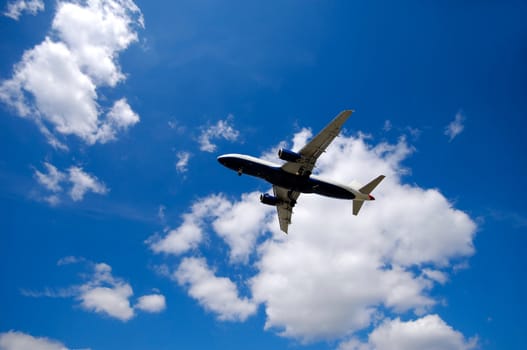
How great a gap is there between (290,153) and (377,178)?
15.1 metres

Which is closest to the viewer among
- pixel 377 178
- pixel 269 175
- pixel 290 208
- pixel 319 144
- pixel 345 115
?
pixel 345 115

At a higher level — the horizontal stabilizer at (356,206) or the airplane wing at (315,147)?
the airplane wing at (315,147)

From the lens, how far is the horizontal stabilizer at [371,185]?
53719mm

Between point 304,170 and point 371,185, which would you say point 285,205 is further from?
point 371,185

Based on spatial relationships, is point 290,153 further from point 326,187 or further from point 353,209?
point 353,209

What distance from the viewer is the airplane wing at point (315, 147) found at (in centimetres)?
4333

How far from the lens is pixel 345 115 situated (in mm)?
42406

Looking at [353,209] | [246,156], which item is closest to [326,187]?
[353,209]

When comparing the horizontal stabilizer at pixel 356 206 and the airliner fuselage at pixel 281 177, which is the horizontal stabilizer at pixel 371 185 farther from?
the airliner fuselage at pixel 281 177

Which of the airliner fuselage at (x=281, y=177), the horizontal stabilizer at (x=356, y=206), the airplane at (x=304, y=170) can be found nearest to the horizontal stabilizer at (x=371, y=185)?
the airplane at (x=304, y=170)

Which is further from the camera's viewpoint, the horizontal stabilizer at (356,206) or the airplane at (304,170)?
the horizontal stabilizer at (356,206)

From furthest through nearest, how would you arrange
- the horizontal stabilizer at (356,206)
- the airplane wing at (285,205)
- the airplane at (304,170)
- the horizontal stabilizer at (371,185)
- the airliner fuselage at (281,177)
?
the airplane wing at (285,205)
the horizontal stabilizer at (356,206)
the horizontal stabilizer at (371,185)
the airliner fuselage at (281,177)
the airplane at (304,170)

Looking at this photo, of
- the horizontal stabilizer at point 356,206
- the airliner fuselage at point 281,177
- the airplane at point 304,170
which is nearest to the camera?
the airplane at point 304,170

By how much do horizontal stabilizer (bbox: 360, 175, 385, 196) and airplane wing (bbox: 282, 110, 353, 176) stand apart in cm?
982
